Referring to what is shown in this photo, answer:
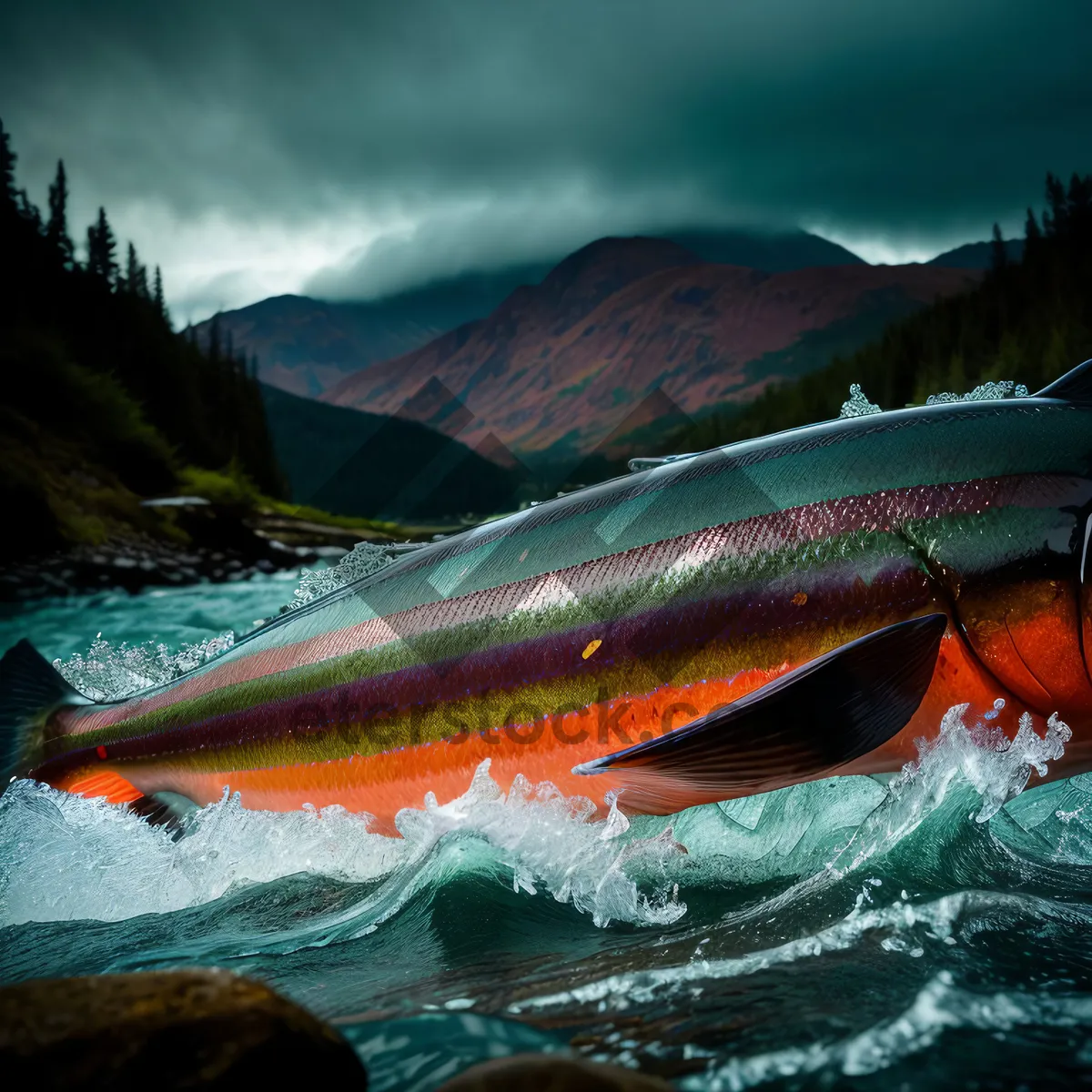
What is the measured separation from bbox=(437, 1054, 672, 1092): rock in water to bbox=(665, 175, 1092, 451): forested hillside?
24596 mm

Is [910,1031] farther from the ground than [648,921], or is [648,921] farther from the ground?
[910,1031]

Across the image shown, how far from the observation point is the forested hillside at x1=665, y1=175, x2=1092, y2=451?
2694 centimetres

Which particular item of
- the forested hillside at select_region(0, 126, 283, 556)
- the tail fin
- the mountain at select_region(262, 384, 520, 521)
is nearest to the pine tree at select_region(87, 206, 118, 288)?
the forested hillside at select_region(0, 126, 283, 556)

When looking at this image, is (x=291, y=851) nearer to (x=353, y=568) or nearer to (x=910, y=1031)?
(x=353, y=568)

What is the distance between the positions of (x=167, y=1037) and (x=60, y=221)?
1379 inches

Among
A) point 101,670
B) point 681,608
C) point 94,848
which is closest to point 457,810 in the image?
point 681,608

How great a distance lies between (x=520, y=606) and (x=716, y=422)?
2769 cm

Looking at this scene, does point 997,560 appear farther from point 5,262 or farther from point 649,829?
point 5,262

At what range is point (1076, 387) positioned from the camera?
2.55m

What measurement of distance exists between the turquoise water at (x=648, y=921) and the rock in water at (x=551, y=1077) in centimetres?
13

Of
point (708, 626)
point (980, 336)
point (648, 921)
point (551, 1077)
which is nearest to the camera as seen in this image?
point (551, 1077)

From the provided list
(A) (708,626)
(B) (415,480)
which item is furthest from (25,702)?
(A) (708,626)

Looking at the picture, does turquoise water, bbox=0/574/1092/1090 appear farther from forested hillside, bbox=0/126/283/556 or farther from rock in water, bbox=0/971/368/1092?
forested hillside, bbox=0/126/283/556

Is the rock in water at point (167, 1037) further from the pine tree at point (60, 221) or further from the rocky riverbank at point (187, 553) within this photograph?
the pine tree at point (60, 221)
